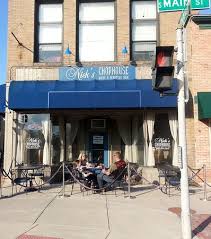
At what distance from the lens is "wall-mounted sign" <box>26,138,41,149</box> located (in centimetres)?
1527

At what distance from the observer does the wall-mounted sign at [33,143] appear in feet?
50.1

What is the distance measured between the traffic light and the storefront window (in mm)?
8413

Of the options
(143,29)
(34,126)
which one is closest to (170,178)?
(34,126)

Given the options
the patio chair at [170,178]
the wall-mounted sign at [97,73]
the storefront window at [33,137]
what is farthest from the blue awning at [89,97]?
the patio chair at [170,178]

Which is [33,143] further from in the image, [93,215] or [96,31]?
[93,215]

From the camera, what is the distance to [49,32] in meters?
15.9

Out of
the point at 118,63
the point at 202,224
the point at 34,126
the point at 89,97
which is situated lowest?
the point at 202,224

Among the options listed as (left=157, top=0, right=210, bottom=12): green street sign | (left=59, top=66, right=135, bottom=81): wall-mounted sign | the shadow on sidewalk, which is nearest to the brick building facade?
(left=59, top=66, right=135, bottom=81): wall-mounted sign

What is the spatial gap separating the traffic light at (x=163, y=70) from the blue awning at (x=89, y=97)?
6.59 meters

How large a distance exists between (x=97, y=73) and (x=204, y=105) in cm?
405

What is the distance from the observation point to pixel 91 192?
1268 centimetres

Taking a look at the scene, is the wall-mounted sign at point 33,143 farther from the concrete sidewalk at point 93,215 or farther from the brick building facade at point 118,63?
the concrete sidewalk at point 93,215

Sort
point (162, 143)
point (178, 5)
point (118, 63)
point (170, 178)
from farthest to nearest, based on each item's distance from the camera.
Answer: point (118, 63) → point (162, 143) → point (170, 178) → point (178, 5)

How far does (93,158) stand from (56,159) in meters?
1.76
